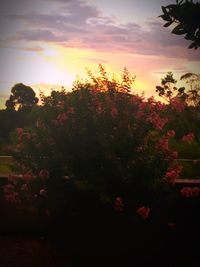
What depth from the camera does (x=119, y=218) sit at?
6.38 meters

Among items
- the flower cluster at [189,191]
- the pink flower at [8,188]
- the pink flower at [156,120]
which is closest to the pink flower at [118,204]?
the flower cluster at [189,191]

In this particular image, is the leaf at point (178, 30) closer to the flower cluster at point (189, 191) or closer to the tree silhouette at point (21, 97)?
the flower cluster at point (189, 191)

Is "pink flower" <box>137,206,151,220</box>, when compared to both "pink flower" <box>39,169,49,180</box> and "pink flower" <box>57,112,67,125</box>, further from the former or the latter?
"pink flower" <box>57,112,67,125</box>

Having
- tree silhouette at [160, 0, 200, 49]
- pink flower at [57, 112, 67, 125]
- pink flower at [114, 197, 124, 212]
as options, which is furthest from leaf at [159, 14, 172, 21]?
pink flower at [114, 197, 124, 212]

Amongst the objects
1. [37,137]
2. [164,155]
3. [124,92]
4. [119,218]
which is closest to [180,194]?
[164,155]

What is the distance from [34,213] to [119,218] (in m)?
1.96

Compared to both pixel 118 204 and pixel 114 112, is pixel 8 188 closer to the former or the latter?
pixel 118 204

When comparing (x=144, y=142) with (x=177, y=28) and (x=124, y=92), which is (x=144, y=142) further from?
(x=177, y=28)

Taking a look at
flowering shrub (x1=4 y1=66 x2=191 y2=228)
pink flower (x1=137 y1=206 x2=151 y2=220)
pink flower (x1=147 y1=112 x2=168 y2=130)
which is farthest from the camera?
pink flower (x1=147 y1=112 x2=168 y2=130)

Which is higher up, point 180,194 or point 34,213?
point 180,194

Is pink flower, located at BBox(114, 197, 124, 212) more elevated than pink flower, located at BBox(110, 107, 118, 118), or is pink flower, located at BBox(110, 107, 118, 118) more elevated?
pink flower, located at BBox(110, 107, 118, 118)

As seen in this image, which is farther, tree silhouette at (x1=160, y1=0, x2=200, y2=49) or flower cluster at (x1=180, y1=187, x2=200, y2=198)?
flower cluster at (x1=180, y1=187, x2=200, y2=198)

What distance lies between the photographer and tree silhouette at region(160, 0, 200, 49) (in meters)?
4.59

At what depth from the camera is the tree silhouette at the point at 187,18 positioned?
4590mm
